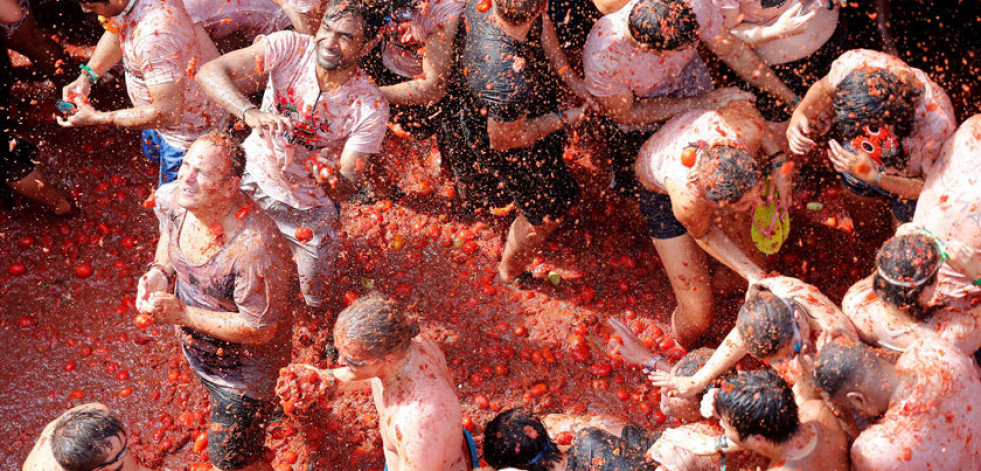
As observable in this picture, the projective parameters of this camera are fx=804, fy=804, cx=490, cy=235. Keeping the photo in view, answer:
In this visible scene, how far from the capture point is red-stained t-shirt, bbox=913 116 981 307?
13.0ft

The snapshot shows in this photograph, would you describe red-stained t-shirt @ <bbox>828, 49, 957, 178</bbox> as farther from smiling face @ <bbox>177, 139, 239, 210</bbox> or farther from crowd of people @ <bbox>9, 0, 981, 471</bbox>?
smiling face @ <bbox>177, 139, 239, 210</bbox>

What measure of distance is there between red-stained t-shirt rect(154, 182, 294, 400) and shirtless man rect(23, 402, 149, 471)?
2.43 ft

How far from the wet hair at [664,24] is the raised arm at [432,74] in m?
1.09

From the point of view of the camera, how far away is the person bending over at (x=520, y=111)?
4445mm

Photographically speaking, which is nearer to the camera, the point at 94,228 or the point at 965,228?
the point at 965,228

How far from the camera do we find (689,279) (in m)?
5.04

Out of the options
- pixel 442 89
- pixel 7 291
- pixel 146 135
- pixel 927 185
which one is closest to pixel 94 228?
pixel 7 291

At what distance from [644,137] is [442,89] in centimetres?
130

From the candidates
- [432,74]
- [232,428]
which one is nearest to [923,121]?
[432,74]

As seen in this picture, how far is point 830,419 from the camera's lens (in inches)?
147

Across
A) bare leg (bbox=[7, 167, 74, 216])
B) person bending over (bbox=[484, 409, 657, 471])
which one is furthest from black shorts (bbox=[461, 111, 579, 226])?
bare leg (bbox=[7, 167, 74, 216])

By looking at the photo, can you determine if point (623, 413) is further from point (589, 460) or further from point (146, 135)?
point (146, 135)

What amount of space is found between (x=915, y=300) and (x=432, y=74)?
295cm

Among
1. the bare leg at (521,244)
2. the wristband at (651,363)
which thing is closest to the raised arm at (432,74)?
the bare leg at (521,244)
